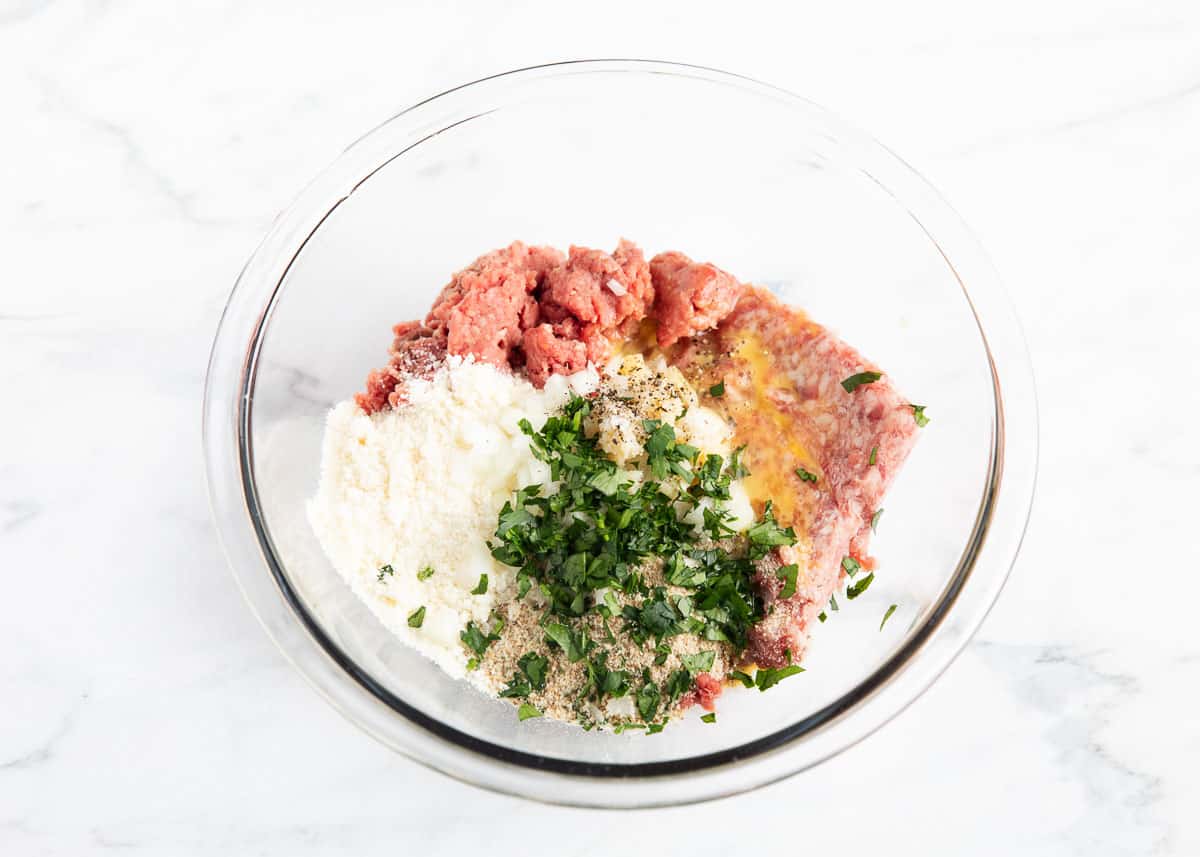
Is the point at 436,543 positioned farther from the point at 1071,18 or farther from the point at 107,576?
the point at 1071,18

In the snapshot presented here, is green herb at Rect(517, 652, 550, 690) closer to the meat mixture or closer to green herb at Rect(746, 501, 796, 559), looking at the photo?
the meat mixture

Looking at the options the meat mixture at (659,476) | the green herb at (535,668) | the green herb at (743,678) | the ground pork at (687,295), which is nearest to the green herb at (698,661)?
the meat mixture at (659,476)

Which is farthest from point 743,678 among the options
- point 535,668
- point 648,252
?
point 648,252

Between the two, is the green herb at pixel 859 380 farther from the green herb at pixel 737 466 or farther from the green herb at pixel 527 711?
the green herb at pixel 527 711

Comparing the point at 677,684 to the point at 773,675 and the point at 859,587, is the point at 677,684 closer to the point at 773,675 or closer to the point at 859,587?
the point at 773,675

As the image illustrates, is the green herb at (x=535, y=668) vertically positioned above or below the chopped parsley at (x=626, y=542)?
below

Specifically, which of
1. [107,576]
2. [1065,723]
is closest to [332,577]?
[107,576]
